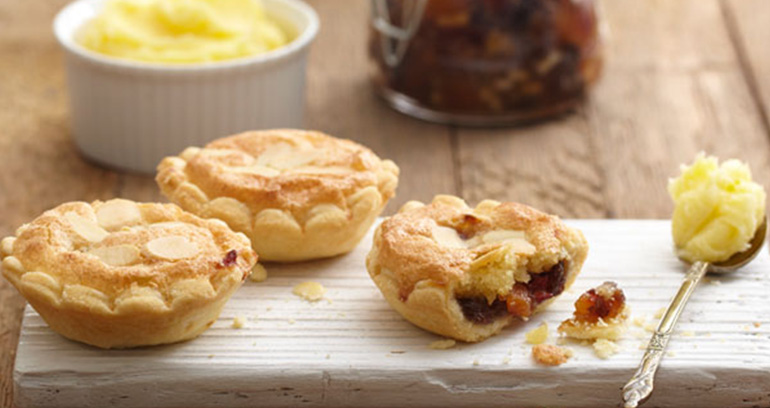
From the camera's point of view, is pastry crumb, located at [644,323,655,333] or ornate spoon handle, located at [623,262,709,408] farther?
pastry crumb, located at [644,323,655,333]

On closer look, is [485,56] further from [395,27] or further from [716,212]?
[716,212]

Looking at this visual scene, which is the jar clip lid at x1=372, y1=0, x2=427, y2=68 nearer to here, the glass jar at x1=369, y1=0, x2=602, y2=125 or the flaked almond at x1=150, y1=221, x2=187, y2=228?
the glass jar at x1=369, y1=0, x2=602, y2=125

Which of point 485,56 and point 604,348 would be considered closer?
point 604,348

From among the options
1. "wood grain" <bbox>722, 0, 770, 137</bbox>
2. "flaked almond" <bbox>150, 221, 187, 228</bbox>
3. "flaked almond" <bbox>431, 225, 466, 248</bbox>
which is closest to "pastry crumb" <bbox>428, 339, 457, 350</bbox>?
"flaked almond" <bbox>431, 225, 466, 248</bbox>

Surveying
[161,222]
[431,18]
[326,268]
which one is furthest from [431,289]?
[431,18]

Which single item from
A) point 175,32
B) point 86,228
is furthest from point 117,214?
point 175,32

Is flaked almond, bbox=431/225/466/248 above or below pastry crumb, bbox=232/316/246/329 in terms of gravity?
above

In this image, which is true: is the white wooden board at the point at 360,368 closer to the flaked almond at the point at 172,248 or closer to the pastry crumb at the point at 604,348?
the pastry crumb at the point at 604,348
